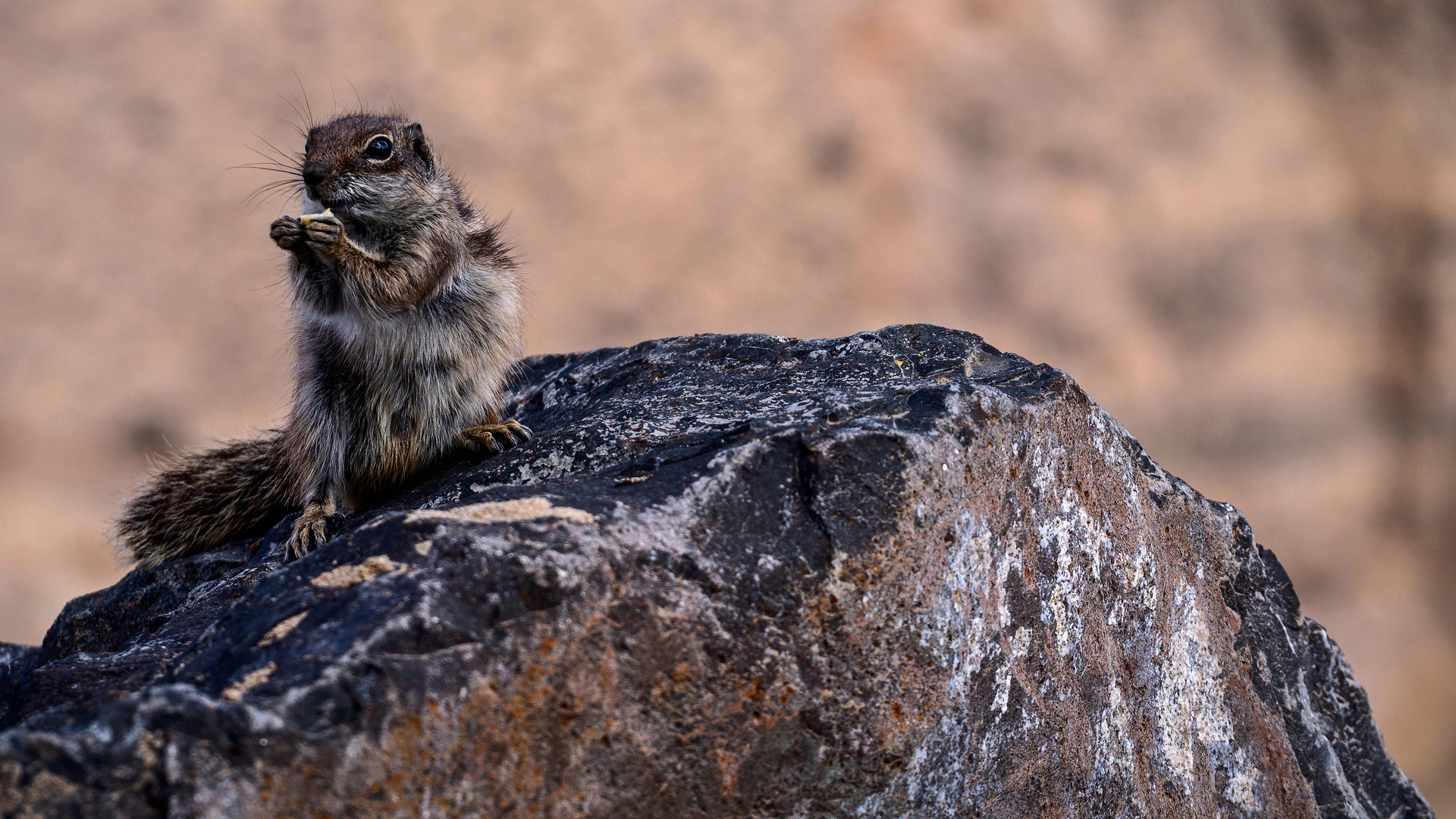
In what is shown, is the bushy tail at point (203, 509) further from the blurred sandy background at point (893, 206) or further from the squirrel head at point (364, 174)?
the blurred sandy background at point (893, 206)

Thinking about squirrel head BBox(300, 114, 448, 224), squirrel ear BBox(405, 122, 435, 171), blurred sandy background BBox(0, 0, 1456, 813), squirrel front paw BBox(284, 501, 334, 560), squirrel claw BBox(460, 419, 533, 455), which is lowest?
squirrel front paw BBox(284, 501, 334, 560)

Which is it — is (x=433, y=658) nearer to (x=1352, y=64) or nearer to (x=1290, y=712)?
(x=1290, y=712)

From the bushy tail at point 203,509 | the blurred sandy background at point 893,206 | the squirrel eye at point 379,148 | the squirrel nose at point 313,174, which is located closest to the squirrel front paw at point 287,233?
the squirrel nose at point 313,174

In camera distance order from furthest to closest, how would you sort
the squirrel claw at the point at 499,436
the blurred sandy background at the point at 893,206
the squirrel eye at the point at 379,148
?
the blurred sandy background at the point at 893,206, the squirrel eye at the point at 379,148, the squirrel claw at the point at 499,436

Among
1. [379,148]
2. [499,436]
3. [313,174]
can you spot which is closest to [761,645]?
[499,436]

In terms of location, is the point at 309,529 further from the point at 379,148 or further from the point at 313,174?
the point at 379,148

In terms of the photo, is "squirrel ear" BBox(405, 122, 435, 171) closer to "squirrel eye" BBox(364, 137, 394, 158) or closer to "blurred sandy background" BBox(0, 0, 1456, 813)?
"squirrel eye" BBox(364, 137, 394, 158)

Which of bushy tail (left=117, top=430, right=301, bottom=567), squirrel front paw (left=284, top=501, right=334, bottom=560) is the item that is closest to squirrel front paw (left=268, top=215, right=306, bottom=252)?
squirrel front paw (left=284, top=501, right=334, bottom=560)
